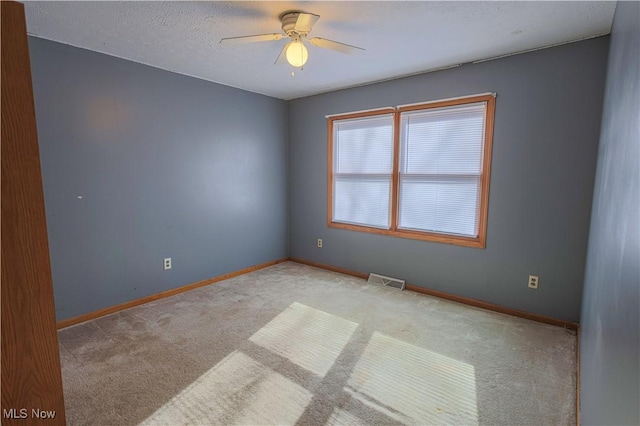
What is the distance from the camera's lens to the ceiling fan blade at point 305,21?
6.20 feet

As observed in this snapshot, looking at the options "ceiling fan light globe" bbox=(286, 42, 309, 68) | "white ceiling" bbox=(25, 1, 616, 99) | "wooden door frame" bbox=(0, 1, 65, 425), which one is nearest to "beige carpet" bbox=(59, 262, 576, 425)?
"wooden door frame" bbox=(0, 1, 65, 425)

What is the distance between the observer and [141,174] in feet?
10.3

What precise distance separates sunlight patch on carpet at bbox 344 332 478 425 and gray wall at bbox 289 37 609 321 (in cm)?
119

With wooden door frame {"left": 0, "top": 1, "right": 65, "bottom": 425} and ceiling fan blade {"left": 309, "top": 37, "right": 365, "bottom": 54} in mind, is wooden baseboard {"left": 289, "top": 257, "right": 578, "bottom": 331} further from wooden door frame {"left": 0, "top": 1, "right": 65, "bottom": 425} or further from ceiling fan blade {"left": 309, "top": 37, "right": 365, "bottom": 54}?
wooden door frame {"left": 0, "top": 1, "right": 65, "bottom": 425}

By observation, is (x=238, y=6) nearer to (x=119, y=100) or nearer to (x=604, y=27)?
(x=119, y=100)

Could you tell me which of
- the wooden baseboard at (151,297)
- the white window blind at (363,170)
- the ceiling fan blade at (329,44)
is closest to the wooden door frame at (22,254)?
the ceiling fan blade at (329,44)

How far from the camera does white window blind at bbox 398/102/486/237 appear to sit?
3.12m

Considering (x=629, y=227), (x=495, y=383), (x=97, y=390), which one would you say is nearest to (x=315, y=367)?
(x=495, y=383)

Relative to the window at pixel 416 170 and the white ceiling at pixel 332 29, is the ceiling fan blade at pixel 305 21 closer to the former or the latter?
the white ceiling at pixel 332 29

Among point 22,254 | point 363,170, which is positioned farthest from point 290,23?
point 363,170

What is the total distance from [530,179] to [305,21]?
7.58 ft

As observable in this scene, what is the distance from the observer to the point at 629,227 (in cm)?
84

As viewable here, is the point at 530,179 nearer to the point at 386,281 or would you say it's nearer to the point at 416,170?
the point at 416,170

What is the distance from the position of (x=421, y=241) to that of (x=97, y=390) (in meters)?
3.04
